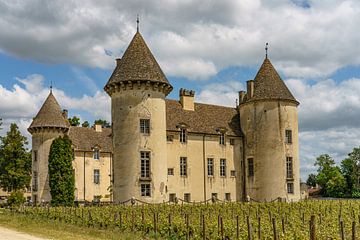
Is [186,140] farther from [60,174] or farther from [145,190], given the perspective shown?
[60,174]

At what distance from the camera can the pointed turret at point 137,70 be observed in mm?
36000

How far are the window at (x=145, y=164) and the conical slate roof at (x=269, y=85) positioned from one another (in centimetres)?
1253

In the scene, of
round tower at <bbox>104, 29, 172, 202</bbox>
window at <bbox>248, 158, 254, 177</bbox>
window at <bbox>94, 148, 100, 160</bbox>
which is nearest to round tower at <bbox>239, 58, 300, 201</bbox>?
window at <bbox>248, 158, 254, 177</bbox>

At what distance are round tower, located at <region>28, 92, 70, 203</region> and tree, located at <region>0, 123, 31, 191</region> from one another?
1504 centimetres

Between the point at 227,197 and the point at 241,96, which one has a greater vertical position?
the point at 241,96

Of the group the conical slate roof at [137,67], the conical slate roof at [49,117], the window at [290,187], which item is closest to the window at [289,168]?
the window at [290,187]

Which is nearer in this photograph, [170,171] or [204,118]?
[170,171]

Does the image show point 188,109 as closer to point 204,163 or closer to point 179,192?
point 204,163

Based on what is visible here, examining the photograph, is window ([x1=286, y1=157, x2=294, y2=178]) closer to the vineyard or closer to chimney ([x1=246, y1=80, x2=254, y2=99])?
chimney ([x1=246, y1=80, x2=254, y2=99])

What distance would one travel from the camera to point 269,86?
4334 cm

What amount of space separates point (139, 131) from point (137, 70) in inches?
181

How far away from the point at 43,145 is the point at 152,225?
1045 inches

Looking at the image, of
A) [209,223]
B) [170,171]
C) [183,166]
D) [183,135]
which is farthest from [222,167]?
[209,223]

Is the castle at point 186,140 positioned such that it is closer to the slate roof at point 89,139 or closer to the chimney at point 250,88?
the chimney at point 250,88
